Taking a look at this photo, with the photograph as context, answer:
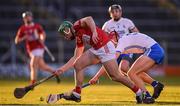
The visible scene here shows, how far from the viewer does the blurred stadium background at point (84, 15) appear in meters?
34.5

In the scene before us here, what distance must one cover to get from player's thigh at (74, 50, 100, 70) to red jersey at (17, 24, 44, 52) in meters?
9.55

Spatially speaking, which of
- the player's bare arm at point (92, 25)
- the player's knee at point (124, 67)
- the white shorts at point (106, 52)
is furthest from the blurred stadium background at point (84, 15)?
the player's bare arm at point (92, 25)

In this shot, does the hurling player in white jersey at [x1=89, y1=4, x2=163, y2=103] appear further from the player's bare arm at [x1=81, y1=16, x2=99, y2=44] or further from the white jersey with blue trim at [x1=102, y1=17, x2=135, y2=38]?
the player's bare arm at [x1=81, y1=16, x2=99, y2=44]

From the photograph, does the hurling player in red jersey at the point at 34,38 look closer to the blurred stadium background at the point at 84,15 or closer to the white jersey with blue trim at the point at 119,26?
the white jersey with blue trim at the point at 119,26

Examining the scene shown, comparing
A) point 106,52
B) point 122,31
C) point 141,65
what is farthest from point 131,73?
point 122,31

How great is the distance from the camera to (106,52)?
15.2m

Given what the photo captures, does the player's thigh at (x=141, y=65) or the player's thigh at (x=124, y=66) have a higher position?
the player's thigh at (x=124, y=66)

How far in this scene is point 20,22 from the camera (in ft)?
117

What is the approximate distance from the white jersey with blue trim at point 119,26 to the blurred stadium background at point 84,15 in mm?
15718

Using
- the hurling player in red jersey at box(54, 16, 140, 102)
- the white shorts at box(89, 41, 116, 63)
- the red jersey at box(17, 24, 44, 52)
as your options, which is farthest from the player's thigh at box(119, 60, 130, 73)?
the red jersey at box(17, 24, 44, 52)

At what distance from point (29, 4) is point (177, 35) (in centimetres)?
729

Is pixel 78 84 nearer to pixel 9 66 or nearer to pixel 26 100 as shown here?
pixel 26 100

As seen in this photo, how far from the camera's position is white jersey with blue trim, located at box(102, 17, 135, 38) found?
18312 mm

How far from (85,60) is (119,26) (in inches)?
131
